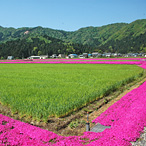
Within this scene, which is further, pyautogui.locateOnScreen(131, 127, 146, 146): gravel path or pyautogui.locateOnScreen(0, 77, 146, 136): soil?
pyautogui.locateOnScreen(0, 77, 146, 136): soil

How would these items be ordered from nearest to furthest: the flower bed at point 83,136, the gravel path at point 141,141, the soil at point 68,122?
1. the gravel path at point 141,141
2. the flower bed at point 83,136
3. the soil at point 68,122

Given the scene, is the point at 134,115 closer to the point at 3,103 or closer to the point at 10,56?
the point at 3,103

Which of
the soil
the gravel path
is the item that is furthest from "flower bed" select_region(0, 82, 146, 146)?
the soil

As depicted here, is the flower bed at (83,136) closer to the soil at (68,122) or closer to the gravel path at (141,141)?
the gravel path at (141,141)

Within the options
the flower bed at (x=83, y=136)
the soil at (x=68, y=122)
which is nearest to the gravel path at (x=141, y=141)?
the flower bed at (x=83, y=136)

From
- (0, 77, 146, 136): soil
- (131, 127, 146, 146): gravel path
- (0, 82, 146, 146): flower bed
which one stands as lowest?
(0, 77, 146, 136): soil

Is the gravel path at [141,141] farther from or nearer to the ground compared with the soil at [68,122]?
farther from the ground

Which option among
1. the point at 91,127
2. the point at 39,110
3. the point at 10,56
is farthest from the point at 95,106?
the point at 10,56

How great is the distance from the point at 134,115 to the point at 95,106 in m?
2.92

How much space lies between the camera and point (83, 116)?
799 cm

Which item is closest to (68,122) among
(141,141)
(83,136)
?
(83,136)

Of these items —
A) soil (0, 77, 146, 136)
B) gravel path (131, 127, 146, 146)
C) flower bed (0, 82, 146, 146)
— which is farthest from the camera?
soil (0, 77, 146, 136)

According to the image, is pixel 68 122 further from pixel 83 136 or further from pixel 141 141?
pixel 141 141

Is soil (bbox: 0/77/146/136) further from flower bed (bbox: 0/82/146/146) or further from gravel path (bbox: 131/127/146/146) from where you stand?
gravel path (bbox: 131/127/146/146)
